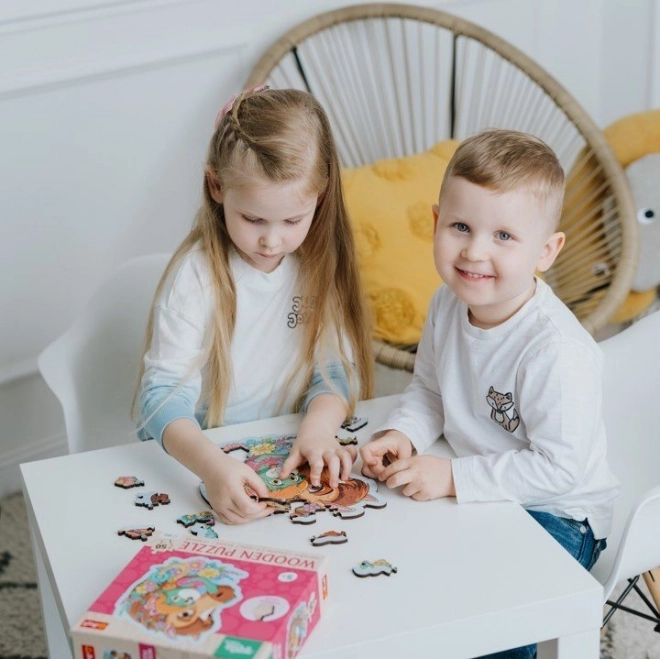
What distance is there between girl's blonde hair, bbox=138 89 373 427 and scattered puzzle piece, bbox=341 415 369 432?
0.10 ft

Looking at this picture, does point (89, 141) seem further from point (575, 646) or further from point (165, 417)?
point (575, 646)

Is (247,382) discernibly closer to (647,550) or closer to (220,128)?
(220,128)

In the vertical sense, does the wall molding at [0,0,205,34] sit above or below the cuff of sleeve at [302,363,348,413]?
above

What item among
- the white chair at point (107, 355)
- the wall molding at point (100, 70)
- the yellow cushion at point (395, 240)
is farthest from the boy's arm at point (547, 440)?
the wall molding at point (100, 70)

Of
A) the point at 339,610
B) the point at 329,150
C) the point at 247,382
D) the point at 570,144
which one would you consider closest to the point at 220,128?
the point at 329,150

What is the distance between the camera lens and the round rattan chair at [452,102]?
250cm

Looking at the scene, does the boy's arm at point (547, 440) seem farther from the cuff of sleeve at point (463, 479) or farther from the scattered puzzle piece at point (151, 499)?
the scattered puzzle piece at point (151, 499)

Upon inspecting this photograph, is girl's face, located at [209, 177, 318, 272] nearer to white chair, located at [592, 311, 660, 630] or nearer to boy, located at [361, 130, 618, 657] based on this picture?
boy, located at [361, 130, 618, 657]

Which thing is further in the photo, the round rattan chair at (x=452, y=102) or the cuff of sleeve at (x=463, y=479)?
the round rattan chair at (x=452, y=102)

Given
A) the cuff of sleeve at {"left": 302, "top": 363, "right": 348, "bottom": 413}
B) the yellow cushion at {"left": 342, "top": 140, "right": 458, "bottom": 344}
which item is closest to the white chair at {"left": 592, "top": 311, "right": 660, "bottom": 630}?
the cuff of sleeve at {"left": 302, "top": 363, "right": 348, "bottom": 413}

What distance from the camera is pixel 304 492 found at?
133 cm

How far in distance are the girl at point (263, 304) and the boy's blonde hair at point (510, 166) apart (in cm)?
27

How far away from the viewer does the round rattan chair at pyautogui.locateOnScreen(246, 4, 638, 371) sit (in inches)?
98.3

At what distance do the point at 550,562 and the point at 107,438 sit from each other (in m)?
0.92
